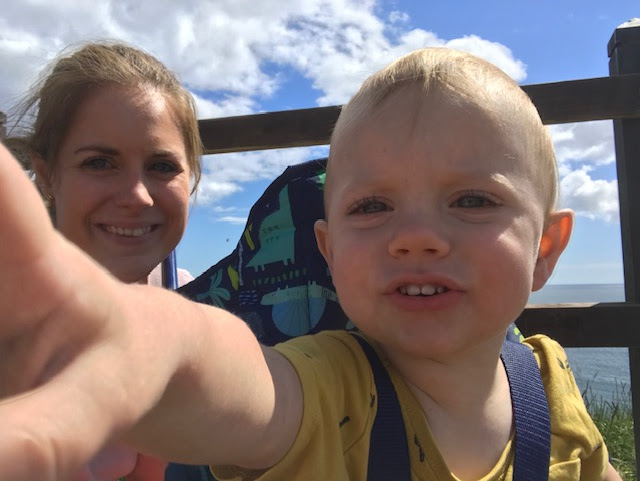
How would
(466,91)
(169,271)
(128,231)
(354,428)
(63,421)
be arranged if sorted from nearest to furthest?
(63,421)
(354,428)
(466,91)
(128,231)
(169,271)

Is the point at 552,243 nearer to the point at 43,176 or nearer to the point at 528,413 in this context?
the point at 528,413

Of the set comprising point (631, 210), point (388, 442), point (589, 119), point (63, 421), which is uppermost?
point (589, 119)

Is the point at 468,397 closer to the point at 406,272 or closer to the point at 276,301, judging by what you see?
the point at 406,272

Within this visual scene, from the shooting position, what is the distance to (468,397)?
1.19m

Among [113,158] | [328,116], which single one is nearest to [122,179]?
[113,158]

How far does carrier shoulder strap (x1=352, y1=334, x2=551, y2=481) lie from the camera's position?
3.39 feet

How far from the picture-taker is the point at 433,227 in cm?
106

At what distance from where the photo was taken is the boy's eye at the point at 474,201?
1107mm

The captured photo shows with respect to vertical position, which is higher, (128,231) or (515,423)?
(128,231)

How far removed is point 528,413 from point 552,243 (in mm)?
398

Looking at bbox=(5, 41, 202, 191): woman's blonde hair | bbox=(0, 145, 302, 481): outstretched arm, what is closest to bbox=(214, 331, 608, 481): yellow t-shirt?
bbox=(0, 145, 302, 481): outstretched arm

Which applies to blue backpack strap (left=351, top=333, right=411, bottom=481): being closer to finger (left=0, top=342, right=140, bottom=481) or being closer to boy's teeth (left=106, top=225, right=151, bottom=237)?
finger (left=0, top=342, right=140, bottom=481)

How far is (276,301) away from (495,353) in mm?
590

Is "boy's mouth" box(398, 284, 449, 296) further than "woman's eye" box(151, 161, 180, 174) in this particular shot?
No
